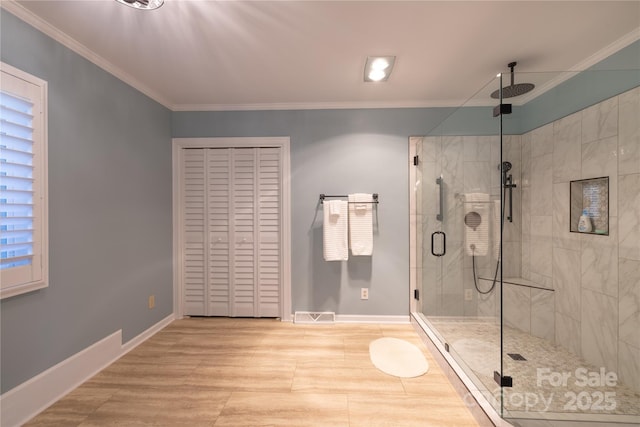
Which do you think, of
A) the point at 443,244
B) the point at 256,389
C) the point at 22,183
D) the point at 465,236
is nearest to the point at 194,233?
the point at 22,183

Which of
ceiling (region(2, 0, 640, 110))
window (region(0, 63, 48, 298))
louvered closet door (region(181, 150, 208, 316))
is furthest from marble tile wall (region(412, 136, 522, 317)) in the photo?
window (region(0, 63, 48, 298))

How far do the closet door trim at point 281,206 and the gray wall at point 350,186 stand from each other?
0.21ft

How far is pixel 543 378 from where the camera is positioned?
1668 millimetres

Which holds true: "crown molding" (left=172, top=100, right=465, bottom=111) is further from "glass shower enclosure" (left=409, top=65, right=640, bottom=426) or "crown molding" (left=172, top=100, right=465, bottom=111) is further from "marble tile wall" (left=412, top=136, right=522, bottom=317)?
"glass shower enclosure" (left=409, top=65, right=640, bottom=426)

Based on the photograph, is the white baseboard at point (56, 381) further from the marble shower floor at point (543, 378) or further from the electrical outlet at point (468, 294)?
the electrical outlet at point (468, 294)

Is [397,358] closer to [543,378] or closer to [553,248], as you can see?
[543,378]

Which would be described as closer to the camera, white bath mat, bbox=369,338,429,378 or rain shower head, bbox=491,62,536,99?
rain shower head, bbox=491,62,536,99

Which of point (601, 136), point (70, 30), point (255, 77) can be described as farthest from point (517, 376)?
point (70, 30)

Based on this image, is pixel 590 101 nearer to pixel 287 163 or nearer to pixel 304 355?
pixel 287 163

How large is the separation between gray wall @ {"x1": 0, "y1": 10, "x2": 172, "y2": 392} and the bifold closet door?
37 centimetres

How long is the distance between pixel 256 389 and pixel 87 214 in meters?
1.67

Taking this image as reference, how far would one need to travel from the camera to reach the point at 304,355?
2166 mm

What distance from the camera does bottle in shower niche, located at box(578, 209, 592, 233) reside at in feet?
5.69

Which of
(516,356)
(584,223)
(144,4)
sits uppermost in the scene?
(144,4)
